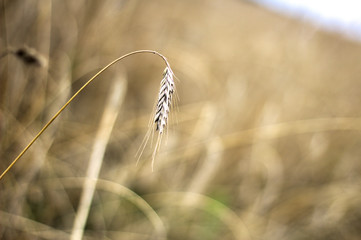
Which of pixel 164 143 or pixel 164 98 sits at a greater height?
pixel 164 143

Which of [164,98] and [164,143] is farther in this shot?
[164,143]

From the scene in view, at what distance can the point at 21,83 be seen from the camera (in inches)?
36.9

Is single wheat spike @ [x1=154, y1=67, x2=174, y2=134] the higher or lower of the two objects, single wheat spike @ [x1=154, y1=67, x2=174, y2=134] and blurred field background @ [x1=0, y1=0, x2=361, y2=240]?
the lower

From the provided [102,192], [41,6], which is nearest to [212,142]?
[102,192]

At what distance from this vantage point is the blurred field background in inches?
35.5

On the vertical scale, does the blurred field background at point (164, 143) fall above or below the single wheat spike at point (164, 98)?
above

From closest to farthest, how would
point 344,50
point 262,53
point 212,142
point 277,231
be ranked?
point 212,142 → point 277,231 → point 344,50 → point 262,53

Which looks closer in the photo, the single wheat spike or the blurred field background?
the single wheat spike

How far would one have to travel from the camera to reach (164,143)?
4.51ft

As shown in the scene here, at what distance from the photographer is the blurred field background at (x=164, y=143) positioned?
90 centimetres

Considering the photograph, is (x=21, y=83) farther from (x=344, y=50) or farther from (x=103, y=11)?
(x=344, y=50)

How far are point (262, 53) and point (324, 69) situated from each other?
55 cm

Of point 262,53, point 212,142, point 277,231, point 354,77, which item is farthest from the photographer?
point 262,53

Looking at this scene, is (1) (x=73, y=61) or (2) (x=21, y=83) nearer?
(2) (x=21, y=83)
